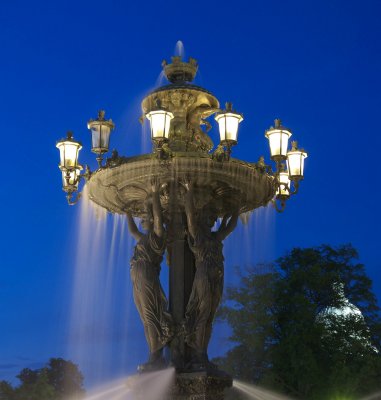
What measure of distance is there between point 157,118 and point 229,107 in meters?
1.16

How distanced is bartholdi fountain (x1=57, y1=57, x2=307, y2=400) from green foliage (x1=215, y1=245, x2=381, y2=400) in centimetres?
1788

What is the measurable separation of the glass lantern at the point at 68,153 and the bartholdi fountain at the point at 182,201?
0.05 feet

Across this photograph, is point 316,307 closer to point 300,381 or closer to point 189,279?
Result: point 300,381

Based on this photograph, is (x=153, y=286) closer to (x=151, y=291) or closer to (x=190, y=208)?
(x=151, y=291)

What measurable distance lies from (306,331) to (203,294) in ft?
63.7

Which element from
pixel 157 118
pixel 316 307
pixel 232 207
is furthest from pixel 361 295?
pixel 157 118

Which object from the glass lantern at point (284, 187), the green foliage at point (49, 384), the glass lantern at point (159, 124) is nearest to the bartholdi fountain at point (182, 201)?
the glass lantern at point (159, 124)

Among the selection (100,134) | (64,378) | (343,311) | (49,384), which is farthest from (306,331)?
(64,378)

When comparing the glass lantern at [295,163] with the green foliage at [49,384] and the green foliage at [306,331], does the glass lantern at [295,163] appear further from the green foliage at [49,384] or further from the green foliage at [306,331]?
the green foliage at [49,384]

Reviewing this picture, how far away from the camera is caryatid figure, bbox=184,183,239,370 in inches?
419

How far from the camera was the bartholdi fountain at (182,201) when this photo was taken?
1041cm

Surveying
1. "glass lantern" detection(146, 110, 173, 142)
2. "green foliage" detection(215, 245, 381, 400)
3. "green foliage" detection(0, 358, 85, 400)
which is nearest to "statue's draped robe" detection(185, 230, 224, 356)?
"glass lantern" detection(146, 110, 173, 142)

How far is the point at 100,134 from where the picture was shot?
10875 millimetres

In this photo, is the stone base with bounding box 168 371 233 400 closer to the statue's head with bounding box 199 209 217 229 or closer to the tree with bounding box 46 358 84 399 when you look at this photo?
the statue's head with bounding box 199 209 217 229
